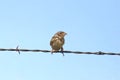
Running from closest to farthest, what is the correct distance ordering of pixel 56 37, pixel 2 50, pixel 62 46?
pixel 2 50 → pixel 62 46 → pixel 56 37

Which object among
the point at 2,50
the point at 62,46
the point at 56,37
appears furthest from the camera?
the point at 56,37

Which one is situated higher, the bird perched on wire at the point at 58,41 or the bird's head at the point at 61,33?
the bird's head at the point at 61,33

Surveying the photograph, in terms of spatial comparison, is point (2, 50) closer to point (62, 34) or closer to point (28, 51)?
point (28, 51)

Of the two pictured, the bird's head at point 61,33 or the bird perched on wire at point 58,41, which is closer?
the bird perched on wire at point 58,41

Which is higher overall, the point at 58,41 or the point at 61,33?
the point at 61,33

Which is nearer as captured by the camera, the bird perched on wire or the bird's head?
the bird perched on wire

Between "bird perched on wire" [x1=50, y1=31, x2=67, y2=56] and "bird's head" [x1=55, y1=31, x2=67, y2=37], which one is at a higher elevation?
"bird's head" [x1=55, y1=31, x2=67, y2=37]

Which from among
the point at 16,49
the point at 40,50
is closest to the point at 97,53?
the point at 40,50

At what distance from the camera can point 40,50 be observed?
7605 millimetres

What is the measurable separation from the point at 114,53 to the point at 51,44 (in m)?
5.02

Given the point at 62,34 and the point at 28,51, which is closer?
the point at 28,51

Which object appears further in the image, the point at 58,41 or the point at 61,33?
the point at 61,33

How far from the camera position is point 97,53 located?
25.6 feet

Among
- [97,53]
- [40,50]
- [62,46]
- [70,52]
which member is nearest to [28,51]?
[40,50]
